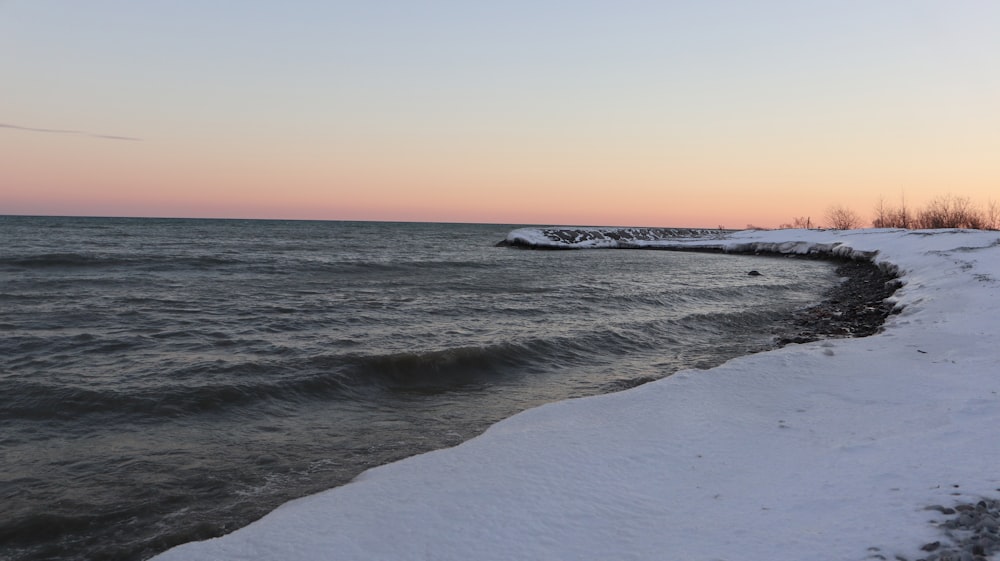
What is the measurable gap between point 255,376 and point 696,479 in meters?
6.74

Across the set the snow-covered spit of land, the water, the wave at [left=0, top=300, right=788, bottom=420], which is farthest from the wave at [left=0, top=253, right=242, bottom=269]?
the snow-covered spit of land

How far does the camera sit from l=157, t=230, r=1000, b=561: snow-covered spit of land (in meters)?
3.40

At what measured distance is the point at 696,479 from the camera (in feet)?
14.2

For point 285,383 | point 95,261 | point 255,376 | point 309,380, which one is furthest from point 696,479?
point 95,261

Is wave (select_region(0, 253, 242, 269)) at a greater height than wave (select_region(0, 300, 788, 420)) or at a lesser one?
greater

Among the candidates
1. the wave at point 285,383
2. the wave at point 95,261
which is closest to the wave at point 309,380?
the wave at point 285,383

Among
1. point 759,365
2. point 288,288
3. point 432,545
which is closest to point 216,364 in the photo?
point 432,545

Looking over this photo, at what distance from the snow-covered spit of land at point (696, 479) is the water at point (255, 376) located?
134cm

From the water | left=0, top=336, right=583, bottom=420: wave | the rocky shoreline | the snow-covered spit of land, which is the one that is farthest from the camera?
the rocky shoreline

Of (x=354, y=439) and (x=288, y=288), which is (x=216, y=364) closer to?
(x=354, y=439)

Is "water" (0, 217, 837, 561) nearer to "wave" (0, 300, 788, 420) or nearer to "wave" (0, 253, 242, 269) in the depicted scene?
"wave" (0, 300, 788, 420)

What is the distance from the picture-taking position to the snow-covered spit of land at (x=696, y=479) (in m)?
3.40

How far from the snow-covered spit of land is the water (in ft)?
4.40

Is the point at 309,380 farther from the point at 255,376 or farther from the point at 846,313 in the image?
the point at 846,313
